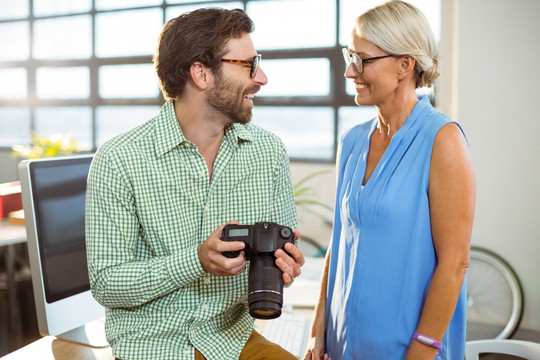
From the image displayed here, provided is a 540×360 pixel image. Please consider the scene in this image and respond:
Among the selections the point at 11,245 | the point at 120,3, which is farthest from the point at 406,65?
the point at 120,3

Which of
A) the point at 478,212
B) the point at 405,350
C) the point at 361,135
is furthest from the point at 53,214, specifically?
the point at 478,212

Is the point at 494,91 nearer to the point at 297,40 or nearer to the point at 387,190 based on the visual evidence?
the point at 297,40

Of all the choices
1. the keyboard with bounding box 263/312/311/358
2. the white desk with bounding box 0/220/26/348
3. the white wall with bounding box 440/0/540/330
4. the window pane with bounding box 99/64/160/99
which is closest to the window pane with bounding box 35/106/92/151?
the window pane with bounding box 99/64/160/99

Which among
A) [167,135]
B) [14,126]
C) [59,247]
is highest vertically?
[167,135]

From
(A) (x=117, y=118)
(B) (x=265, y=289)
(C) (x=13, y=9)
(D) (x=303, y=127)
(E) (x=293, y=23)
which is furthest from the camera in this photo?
(C) (x=13, y=9)

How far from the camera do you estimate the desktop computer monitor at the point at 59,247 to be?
4.77 feet

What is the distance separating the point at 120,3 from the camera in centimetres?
521

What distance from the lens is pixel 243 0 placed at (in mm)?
4469

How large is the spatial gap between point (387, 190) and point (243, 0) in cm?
367

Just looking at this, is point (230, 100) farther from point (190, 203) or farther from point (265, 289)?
point (265, 289)

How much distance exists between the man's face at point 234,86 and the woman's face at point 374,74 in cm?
28

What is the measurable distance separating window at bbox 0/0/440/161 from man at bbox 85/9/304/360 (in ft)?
7.03

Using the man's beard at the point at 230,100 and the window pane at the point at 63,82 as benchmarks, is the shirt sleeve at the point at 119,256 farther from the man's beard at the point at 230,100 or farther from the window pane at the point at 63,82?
the window pane at the point at 63,82

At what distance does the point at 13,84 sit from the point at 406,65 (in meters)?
5.87
